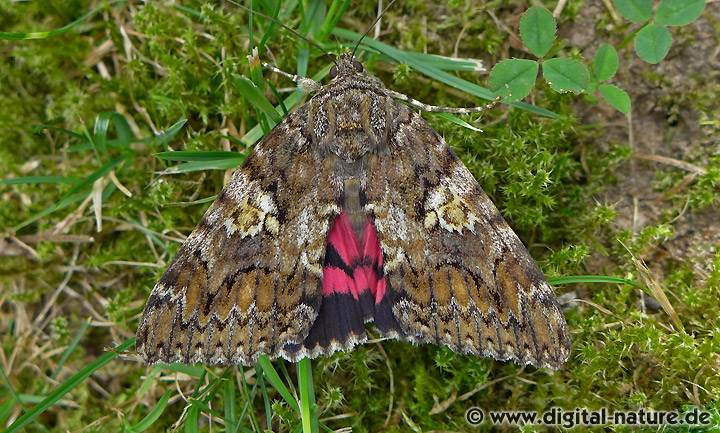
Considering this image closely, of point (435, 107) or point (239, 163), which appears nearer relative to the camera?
point (435, 107)

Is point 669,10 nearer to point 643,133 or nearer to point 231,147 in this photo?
point 643,133

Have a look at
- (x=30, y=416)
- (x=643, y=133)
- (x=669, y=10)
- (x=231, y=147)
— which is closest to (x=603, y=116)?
(x=643, y=133)

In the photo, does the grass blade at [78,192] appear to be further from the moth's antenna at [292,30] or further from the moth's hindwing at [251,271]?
the moth's antenna at [292,30]

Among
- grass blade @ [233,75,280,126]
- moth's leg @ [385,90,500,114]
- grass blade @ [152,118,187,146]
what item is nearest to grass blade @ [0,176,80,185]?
grass blade @ [152,118,187,146]

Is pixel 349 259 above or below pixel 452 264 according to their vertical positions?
below

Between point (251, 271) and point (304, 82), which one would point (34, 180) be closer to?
point (251, 271)

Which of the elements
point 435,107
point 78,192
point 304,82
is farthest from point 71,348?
point 435,107

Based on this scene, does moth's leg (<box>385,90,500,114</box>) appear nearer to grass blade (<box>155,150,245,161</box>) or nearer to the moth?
the moth
